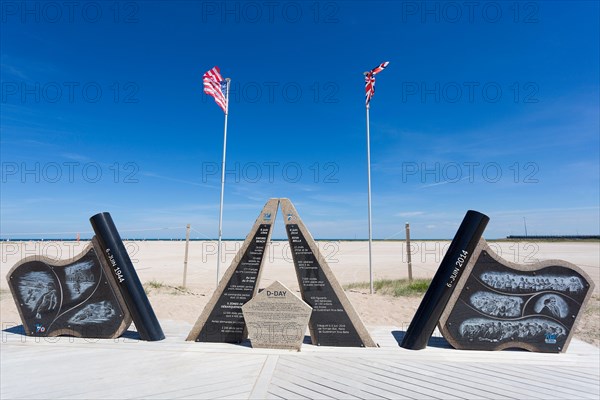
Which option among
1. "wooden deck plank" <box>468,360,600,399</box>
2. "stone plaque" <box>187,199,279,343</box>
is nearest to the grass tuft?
"wooden deck plank" <box>468,360,600,399</box>

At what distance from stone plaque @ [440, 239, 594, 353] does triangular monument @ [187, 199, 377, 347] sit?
1.60 metres

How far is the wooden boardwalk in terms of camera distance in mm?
3715

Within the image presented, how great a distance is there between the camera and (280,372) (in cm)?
424

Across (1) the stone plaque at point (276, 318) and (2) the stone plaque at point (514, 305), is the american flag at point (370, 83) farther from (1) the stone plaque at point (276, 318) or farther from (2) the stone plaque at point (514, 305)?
(1) the stone plaque at point (276, 318)

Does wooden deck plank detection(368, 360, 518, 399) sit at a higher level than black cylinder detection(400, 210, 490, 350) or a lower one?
lower

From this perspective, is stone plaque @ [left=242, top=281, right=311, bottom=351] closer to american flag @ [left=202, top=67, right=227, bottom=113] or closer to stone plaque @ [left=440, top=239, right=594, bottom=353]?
stone plaque @ [left=440, top=239, right=594, bottom=353]

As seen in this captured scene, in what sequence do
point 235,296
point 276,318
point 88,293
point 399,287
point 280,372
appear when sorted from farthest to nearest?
point 399,287, point 88,293, point 235,296, point 276,318, point 280,372

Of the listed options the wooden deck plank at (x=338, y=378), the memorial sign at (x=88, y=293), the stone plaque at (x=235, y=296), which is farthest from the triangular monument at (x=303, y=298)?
the memorial sign at (x=88, y=293)

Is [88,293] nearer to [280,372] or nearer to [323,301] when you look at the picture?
[280,372]

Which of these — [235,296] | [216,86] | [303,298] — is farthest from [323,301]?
[216,86]

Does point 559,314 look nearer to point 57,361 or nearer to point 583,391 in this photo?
point 583,391

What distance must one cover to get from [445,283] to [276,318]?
2.85 meters

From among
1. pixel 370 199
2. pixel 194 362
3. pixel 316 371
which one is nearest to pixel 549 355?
pixel 316 371

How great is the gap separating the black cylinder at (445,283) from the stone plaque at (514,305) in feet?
0.50
